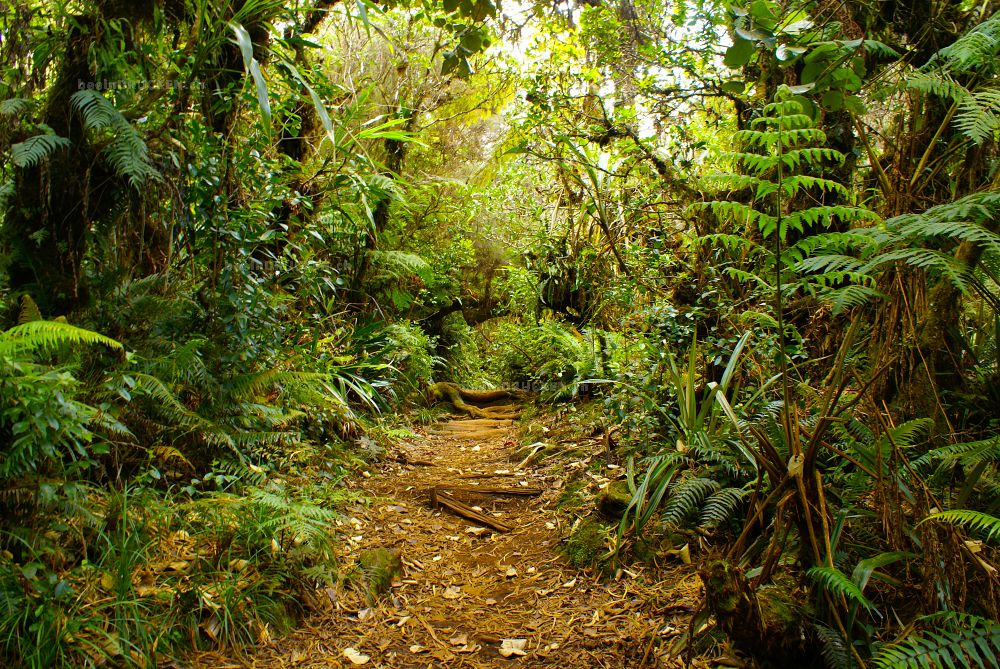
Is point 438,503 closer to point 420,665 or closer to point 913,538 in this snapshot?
point 420,665

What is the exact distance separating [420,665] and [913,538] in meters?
1.84

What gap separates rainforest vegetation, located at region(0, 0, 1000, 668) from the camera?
6.30 feet

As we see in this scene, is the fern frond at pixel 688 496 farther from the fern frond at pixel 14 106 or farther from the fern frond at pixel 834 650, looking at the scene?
the fern frond at pixel 14 106

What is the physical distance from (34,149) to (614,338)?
468 centimetres

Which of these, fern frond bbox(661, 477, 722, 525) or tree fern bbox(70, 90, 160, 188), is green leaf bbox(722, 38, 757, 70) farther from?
tree fern bbox(70, 90, 160, 188)

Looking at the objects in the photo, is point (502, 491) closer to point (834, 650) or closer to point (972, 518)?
point (834, 650)

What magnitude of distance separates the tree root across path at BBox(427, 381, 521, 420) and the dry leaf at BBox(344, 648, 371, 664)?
565 cm

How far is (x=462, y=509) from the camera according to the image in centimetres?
387

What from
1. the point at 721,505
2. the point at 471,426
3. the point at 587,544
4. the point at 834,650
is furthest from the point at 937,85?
the point at 471,426

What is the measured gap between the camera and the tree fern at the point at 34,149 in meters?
2.55

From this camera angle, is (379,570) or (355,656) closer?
(355,656)

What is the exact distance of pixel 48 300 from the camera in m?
2.99

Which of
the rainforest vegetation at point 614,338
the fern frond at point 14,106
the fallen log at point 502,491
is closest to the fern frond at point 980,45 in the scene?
the rainforest vegetation at point 614,338

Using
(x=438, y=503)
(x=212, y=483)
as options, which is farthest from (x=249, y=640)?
(x=438, y=503)
